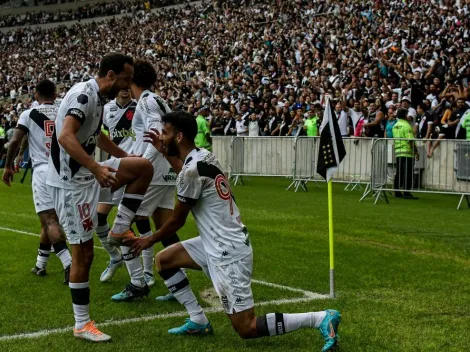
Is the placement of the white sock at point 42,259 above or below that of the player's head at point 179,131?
below

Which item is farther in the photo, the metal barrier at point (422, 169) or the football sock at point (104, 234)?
the metal barrier at point (422, 169)

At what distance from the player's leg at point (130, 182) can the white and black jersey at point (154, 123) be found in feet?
1.52

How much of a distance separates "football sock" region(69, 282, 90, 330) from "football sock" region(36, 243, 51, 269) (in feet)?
9.54

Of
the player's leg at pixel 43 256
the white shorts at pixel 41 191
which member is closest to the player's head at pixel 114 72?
the white shorts at pixel 41 191

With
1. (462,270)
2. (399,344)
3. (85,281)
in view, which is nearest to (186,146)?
(85,281)

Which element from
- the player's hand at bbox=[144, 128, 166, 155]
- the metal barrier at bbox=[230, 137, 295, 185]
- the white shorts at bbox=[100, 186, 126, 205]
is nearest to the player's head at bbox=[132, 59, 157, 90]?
the white shorts at bbox=[100, 186, 126, 205]

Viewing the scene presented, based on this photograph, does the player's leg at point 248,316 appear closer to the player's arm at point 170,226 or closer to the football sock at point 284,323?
the football sock at point 284,323

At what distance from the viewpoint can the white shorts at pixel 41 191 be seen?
29.0 ft

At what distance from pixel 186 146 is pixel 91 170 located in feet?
2.57

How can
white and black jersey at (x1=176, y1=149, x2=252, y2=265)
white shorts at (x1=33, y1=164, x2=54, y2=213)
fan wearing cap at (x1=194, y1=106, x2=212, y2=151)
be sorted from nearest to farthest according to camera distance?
white and black jersey at (x1=176, y1=149, x2=252, y2=265) < white shorts at (x1=33, y1=164, x2=54, y2=213) < fan wearing cap at (x1=194, y1=106, x2=212, y2=151)

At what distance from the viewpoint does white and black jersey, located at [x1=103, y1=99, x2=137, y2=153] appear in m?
8.75

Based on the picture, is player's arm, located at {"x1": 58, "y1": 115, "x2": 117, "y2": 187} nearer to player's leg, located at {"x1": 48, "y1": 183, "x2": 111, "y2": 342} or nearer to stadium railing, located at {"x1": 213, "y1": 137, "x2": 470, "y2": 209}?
player's leg, located at {"x1": 48, "y1": 183, "x2": 111, "y2": 342}

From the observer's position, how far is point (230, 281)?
5867 mm

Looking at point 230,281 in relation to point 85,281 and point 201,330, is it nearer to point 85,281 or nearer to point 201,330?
point 201,330
